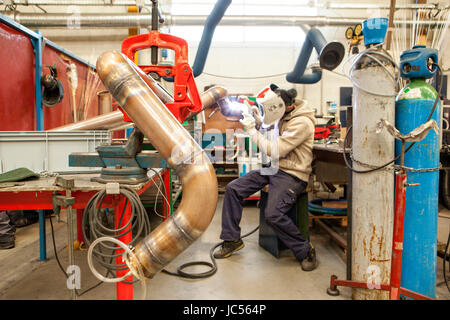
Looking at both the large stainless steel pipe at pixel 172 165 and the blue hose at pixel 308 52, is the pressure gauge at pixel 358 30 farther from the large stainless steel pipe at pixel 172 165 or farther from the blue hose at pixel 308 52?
the large stainless steel pipe at pixel 172 165

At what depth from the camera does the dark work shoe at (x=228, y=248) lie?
2326 millimetres

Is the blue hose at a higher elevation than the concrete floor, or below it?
higher

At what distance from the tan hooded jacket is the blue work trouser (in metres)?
0.08

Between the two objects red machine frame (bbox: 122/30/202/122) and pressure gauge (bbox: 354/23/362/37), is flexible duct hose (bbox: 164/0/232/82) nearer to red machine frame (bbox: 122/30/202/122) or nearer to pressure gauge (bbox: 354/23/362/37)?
pressure gauge (bbox: 354/23/362/37)

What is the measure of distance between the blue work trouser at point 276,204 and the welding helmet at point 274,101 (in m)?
0.45

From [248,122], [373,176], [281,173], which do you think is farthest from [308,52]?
[373,176]

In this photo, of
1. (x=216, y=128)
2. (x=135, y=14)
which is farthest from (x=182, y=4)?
(x=216, y=128)

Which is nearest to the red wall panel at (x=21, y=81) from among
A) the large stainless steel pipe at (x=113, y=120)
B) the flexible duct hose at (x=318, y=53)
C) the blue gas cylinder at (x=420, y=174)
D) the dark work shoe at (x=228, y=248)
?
the large stainless steel pipe at (x=113, y=120)

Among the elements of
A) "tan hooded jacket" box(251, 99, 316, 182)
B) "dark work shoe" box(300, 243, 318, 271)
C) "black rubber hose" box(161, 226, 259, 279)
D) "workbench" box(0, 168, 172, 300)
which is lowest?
"black rubber hose" box(161, 226, 259, 279)

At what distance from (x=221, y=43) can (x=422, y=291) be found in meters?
5.06

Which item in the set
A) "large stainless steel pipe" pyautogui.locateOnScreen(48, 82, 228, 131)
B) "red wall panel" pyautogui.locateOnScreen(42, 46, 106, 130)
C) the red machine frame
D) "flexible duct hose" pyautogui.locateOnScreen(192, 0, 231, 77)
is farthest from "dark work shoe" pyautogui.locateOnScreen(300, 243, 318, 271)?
"red wall panel" pyautogui.locateOnScreen(42, 46, 106, 130)

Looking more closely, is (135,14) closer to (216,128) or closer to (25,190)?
(216,128)

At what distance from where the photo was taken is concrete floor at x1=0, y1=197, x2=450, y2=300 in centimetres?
178
